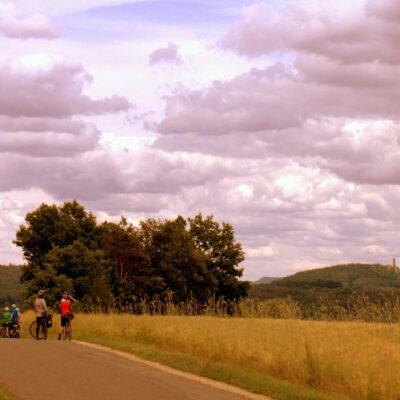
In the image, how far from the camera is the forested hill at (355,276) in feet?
415

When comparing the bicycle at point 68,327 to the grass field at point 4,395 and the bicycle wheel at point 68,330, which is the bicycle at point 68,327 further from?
the grass field at point 4,395

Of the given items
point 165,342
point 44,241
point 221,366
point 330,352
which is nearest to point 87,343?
point 165,342

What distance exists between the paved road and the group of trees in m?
38.9

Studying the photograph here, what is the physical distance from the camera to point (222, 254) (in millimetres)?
75312

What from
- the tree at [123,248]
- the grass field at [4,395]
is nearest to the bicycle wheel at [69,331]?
the grass field at [4,395]

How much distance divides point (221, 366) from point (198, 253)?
53.0 metres

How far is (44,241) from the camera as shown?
64625 millimetres

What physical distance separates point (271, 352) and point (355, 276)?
132m

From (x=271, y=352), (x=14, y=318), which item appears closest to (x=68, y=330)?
(x=14, y=318)

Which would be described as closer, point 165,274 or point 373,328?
point 373,328

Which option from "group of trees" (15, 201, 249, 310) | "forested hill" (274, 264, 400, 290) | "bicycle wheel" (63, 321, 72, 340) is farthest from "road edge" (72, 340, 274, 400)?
"forested hill" (274, 264, 400, 290)

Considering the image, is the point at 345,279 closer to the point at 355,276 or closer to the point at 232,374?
the point at 355,276

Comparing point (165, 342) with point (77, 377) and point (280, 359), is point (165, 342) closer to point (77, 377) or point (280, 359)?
point (280, 359)

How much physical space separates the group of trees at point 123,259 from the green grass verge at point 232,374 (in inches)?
1443
